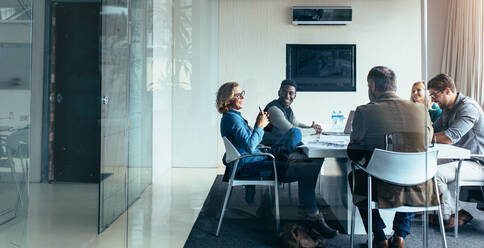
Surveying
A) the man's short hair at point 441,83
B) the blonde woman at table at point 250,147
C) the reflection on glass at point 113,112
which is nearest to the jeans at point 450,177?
the man's short hair at point 441,83

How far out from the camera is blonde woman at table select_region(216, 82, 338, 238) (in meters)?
2.10

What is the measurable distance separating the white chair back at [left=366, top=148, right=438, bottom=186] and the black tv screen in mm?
403

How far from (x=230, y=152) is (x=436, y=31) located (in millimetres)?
1288

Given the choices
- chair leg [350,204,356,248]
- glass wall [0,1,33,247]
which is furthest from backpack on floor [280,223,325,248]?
glass wall [0,1,33,247]

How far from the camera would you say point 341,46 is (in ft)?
6.62

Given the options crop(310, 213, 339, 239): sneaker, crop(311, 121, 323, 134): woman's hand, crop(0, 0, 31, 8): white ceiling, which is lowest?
crop(310, 213, 339, 239): sneaker

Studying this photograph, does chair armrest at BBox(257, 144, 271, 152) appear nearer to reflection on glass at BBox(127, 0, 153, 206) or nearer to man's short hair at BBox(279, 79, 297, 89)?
man's short hair at BBox(279, 79, 297, 89)

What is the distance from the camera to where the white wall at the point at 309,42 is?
1.94 metres

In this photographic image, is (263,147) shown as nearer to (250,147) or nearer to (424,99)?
(250,147)

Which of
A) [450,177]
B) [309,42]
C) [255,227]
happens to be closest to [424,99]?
[450,177]

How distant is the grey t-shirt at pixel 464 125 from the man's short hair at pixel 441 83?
0.07m

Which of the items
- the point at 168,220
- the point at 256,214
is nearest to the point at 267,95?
the point at 256,214

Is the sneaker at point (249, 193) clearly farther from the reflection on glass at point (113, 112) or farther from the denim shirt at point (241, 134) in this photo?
the reflection on glass at point (113, 112)

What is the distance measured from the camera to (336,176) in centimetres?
208
